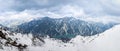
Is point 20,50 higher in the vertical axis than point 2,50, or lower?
lower

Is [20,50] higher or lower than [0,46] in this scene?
lower

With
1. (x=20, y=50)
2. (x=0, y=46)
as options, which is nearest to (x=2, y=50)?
(x=0, y=46)

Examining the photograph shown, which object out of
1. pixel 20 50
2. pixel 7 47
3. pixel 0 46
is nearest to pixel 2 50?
pixel 0 46

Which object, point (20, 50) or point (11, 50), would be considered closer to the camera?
point (11, 50)

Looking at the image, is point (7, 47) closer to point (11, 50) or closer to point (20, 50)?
point (11, 50)

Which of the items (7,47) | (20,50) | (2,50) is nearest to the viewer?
(2,50)

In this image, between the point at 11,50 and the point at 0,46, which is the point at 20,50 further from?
the point at 0,46

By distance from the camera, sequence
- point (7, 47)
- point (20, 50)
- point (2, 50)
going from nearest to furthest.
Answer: point (2, 50) < point (7, 47) < point (20, 50)

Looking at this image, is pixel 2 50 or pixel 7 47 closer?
pixel 2 50
